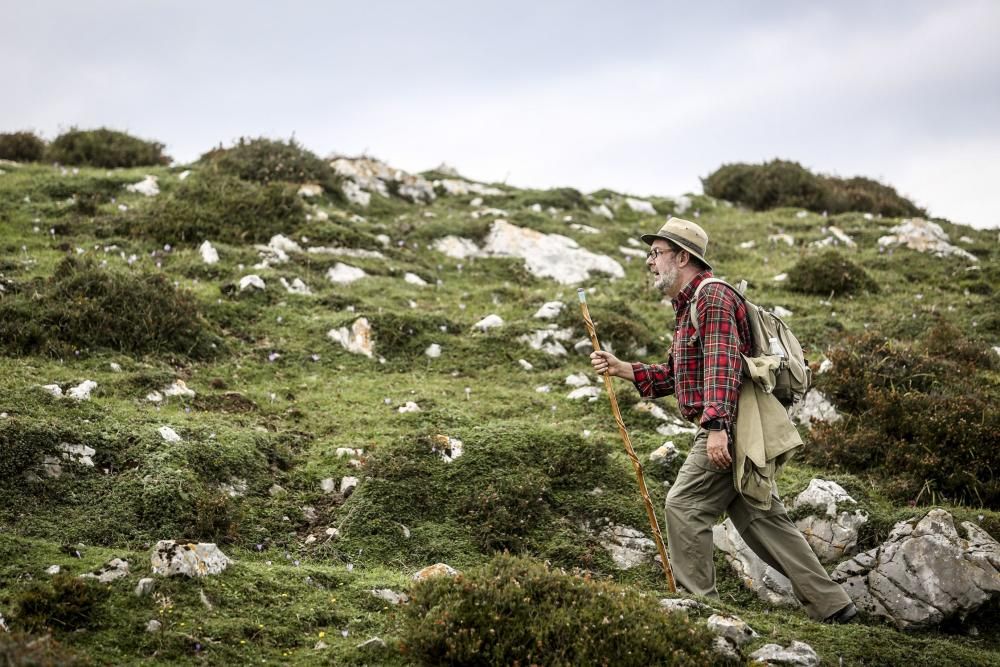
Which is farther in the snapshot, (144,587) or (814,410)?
(814,410)

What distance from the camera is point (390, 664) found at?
5598 mm

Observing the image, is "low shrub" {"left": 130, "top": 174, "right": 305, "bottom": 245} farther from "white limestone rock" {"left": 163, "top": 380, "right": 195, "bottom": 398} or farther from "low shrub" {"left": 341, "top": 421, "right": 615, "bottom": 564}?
"low shrub" {"left": 341, "top": 421, "right": 615, "bottom": 564}

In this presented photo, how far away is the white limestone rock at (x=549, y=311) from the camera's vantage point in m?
14.1

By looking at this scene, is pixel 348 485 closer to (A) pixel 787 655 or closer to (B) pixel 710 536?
(B) pixel 710 536

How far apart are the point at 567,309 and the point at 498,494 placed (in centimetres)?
621

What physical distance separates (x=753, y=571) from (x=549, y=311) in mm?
7097

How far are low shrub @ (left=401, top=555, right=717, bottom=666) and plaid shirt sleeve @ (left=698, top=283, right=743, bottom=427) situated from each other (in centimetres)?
149

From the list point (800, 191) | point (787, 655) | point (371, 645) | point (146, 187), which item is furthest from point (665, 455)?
point (800, 191)

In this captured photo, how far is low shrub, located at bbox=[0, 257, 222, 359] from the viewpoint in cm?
1077

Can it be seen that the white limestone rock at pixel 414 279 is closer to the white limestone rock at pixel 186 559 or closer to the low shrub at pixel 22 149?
the white limestone rock at pixel 186 559

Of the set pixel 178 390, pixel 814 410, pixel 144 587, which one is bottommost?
pixel 144 587

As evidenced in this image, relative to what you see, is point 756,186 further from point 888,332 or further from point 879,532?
point 879,532

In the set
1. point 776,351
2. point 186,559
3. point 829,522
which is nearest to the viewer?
point 186,559

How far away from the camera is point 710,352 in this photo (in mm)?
6387
